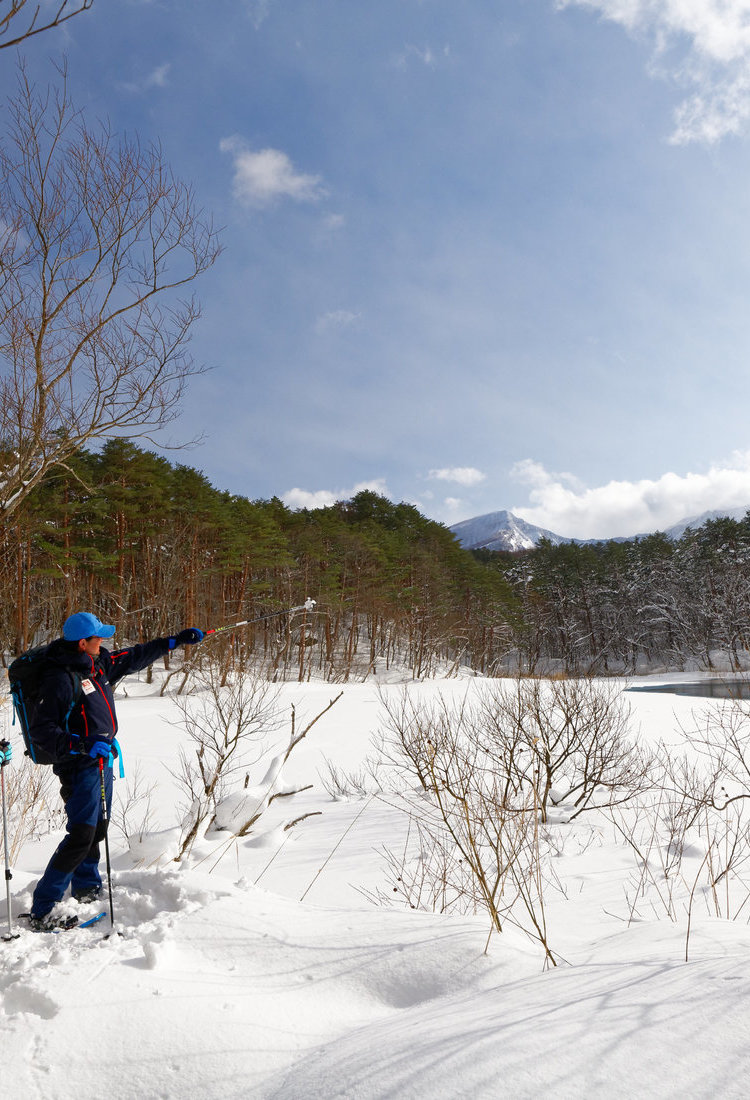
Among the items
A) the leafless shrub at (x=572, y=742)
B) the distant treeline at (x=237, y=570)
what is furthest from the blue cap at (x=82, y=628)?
the distant treeline at (x=237, y=570)

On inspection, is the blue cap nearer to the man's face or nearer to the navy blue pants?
the man's face

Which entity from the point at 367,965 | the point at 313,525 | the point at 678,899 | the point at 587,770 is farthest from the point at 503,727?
the point at 313,525

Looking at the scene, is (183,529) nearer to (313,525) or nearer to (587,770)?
(313,525)

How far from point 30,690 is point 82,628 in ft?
1.42

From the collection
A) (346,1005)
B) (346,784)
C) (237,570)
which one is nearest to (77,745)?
(346,1005)

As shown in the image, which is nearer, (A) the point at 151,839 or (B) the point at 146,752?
(A) the point at 151,839

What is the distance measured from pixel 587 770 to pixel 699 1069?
737 cm

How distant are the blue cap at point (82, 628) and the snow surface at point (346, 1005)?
56.3 inches

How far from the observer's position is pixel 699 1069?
55.8 inches

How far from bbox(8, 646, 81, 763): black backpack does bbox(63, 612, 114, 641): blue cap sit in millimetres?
152

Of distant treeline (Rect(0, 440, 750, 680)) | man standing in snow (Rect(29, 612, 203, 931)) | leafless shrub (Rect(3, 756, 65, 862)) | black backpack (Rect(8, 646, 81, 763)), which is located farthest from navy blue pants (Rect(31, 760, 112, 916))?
distant treeline (Rect(0, 440, 750, 680))

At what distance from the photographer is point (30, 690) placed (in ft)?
11.3

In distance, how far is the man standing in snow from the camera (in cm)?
328

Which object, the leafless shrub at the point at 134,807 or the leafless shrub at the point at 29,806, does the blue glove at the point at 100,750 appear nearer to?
the leafless shrub at the point at 29,806
